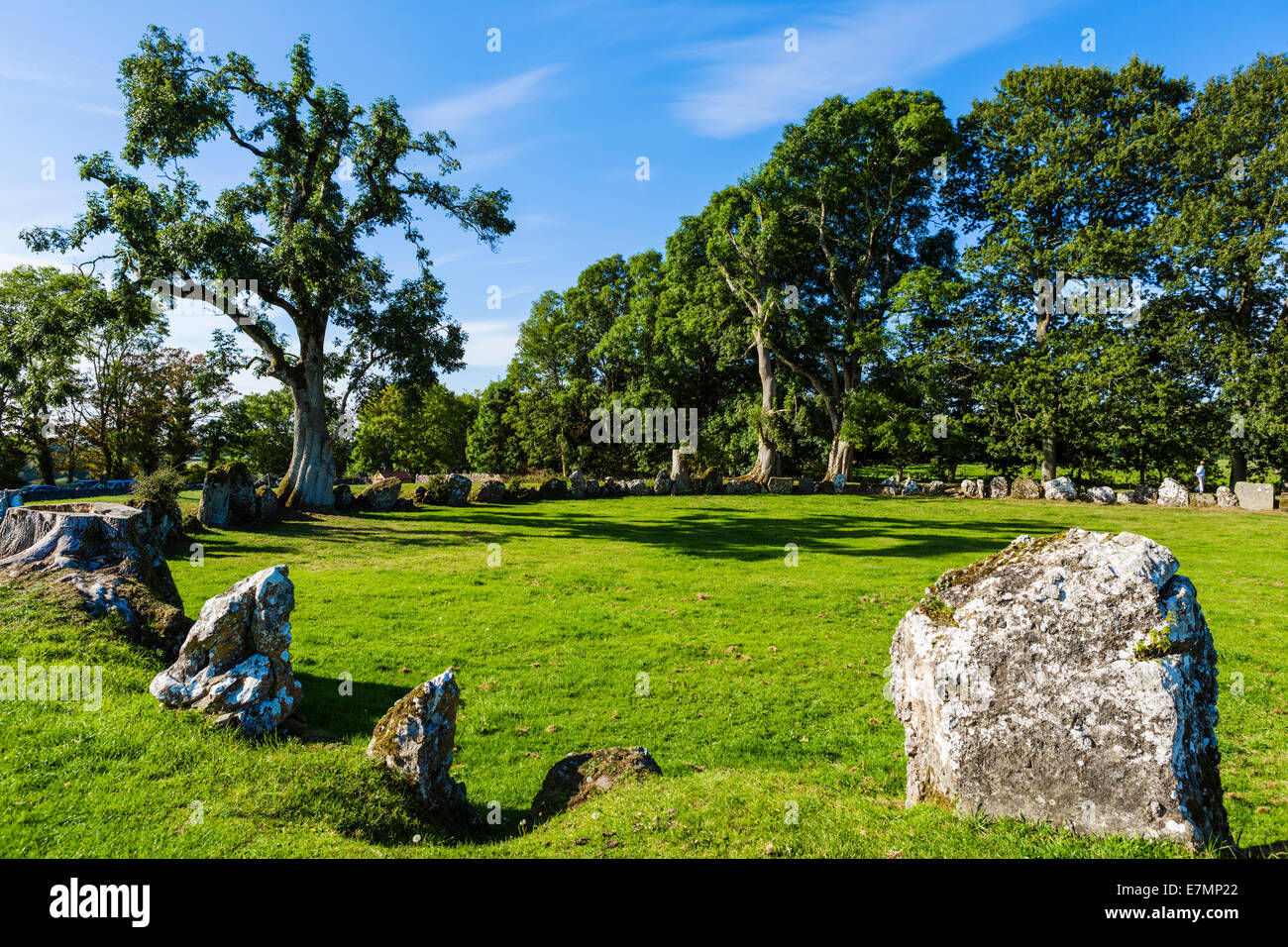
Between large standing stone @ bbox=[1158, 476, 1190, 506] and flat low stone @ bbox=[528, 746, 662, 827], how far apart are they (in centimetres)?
3634

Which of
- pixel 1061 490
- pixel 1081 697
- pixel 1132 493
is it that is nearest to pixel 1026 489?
pixel 1061 490

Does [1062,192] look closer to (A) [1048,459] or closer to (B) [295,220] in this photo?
(A) [1048,459]

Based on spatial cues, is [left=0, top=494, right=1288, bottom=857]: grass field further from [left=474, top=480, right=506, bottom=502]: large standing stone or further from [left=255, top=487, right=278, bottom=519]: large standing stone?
[left=474, top=480, right=506, bottom=502]: large standing stone

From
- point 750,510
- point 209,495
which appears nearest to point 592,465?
point 750,510

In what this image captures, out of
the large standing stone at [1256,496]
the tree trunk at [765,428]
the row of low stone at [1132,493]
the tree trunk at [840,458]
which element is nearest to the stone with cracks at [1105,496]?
the row of low stone at [1132,493]

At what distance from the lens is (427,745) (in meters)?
5.66

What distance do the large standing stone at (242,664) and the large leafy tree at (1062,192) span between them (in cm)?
3940

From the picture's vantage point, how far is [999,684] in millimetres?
4762

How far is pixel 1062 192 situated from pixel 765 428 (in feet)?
73.2

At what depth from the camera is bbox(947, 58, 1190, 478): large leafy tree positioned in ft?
114

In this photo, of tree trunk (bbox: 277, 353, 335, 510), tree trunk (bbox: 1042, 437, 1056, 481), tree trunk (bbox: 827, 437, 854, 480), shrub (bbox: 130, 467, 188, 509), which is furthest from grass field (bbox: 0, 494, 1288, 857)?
tree trunk (bbox: 827, 437, 854, 480)

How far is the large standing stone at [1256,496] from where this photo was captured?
92.1 ft
